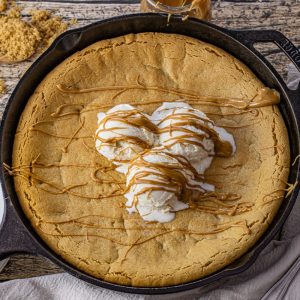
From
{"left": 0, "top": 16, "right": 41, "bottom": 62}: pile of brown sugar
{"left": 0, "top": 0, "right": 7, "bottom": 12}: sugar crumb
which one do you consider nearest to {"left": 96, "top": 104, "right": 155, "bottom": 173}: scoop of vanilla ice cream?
{"left": 0, "top": 16, "right": 41, "bottom": 62}: pile of brown sugar

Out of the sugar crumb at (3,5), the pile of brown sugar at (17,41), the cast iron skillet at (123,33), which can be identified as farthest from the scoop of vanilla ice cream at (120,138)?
the sugar crumb at (3,5)

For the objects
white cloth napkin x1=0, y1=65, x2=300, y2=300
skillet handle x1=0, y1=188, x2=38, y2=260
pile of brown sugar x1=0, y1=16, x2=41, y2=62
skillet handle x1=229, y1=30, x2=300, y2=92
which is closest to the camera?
skillet handle x1=0, y1=188, x2=38, y2=260

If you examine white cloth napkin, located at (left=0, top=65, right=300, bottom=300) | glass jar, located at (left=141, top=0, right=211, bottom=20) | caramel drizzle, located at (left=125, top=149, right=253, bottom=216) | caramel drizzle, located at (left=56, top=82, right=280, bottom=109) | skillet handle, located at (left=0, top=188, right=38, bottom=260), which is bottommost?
white cloth napkin, located at (left=0, top=65, right=300, bottom=300)

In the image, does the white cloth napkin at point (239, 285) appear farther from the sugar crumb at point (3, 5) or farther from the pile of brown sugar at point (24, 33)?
the sugar crumb at point (3, 5)

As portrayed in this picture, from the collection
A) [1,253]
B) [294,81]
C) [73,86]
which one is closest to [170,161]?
[73,86]

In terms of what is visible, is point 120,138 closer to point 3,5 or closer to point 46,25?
point 46,25

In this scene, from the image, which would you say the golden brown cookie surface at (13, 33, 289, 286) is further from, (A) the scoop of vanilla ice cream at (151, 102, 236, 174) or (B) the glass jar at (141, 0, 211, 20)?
(B) the glass jar at (141, 0, 211, 20)
